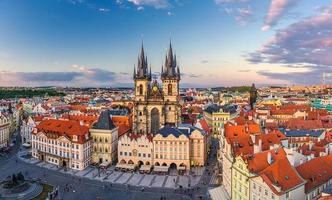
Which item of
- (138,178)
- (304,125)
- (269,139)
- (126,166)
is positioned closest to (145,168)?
(126,166)

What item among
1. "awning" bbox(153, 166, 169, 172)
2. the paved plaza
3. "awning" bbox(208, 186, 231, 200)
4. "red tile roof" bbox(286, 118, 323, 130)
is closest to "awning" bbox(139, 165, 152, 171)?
"awning" bbox(153, 166, 169, 172)

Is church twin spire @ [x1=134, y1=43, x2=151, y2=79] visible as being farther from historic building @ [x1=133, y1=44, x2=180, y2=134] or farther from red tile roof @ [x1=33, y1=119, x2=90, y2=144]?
red tile roof @ [x1=33, y1=119, x2=90, y2=144]

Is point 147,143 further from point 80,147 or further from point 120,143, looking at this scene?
point 80,147

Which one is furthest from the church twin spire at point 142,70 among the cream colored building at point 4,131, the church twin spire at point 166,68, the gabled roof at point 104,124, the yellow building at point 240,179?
the yellow building at point 240,179

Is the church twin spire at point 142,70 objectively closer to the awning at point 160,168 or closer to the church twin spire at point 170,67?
the church twin spire at point 170,67

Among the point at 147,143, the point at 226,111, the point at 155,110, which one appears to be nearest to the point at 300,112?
the point at 226,111
